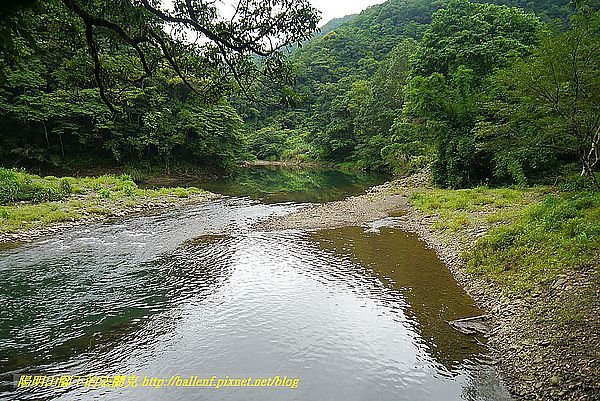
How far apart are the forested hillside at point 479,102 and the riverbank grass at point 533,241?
2.78m

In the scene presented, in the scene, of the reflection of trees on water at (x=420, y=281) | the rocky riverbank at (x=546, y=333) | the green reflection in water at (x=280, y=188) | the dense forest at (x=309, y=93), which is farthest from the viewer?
the green reflection in water at (x=280, y=188)

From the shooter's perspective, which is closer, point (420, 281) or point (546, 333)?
point (546, 333)

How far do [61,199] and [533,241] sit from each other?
23.2 m

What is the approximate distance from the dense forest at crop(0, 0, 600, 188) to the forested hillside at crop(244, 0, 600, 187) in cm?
9

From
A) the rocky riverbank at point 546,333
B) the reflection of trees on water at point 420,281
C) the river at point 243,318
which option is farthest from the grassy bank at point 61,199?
the rocky riverbank at point 546,333

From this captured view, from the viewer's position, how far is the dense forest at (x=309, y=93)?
296 inches

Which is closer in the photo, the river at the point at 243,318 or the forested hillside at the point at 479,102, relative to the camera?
the river at the point at 243,318

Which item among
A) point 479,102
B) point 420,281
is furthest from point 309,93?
point 479,102

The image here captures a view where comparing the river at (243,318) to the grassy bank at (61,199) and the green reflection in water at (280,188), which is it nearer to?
the grassy bank at (61,199)

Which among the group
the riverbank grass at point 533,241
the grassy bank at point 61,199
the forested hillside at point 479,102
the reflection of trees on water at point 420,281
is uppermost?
the forested hillside at point 479,102

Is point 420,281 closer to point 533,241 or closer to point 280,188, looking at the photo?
point 533,241

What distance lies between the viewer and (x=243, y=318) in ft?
30.7

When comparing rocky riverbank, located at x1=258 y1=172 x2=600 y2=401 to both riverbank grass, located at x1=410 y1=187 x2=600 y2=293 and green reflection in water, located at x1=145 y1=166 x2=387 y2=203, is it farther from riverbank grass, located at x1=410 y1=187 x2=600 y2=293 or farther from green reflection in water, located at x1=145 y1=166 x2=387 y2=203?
green reflection in water, located at x1=145 y1=166 x2=387 y2=203

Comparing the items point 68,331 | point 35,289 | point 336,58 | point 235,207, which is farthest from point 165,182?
point 336,58
